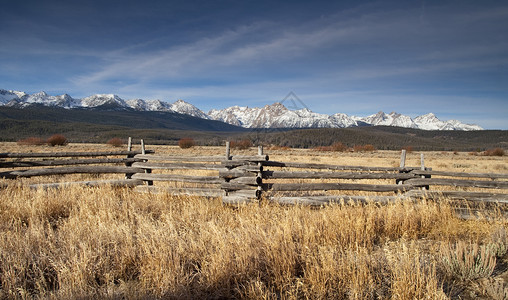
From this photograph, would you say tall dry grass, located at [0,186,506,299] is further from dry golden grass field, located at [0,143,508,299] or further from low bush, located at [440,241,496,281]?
low bush, located at [440,241,496,281]

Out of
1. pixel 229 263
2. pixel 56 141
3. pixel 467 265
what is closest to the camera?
pixel 229 263

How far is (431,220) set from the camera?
5.37 meters

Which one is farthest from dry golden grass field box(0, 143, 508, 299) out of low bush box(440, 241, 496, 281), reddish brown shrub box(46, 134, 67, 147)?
reddish brown shrub box(46, 134, 67, 147)

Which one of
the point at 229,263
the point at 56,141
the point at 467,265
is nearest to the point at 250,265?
the point at 229,263

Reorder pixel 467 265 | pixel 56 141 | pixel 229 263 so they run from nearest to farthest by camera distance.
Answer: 1. pixel 229 263
2. pixel 467 265
3. pixel 56 141

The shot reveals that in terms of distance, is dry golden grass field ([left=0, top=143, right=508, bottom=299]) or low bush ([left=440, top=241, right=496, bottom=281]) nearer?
dry golden grass field ([left=0, top=143, right=508, bottom=299])

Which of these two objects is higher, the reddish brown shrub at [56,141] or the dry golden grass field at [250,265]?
the reddish brown shrub at [56,141]

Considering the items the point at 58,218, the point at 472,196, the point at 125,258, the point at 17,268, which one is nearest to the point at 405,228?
the point at 472,196

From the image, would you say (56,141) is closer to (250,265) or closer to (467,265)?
(250,265)

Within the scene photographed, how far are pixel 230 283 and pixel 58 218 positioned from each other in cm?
Result: 459

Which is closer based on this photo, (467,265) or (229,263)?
(229,263)

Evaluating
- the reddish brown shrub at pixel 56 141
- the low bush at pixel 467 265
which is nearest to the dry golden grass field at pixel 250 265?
the low bush at pixel 467 265

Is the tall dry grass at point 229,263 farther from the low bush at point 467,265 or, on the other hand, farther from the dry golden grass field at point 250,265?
the low bush at point 467,265

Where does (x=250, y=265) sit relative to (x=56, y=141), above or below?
below
